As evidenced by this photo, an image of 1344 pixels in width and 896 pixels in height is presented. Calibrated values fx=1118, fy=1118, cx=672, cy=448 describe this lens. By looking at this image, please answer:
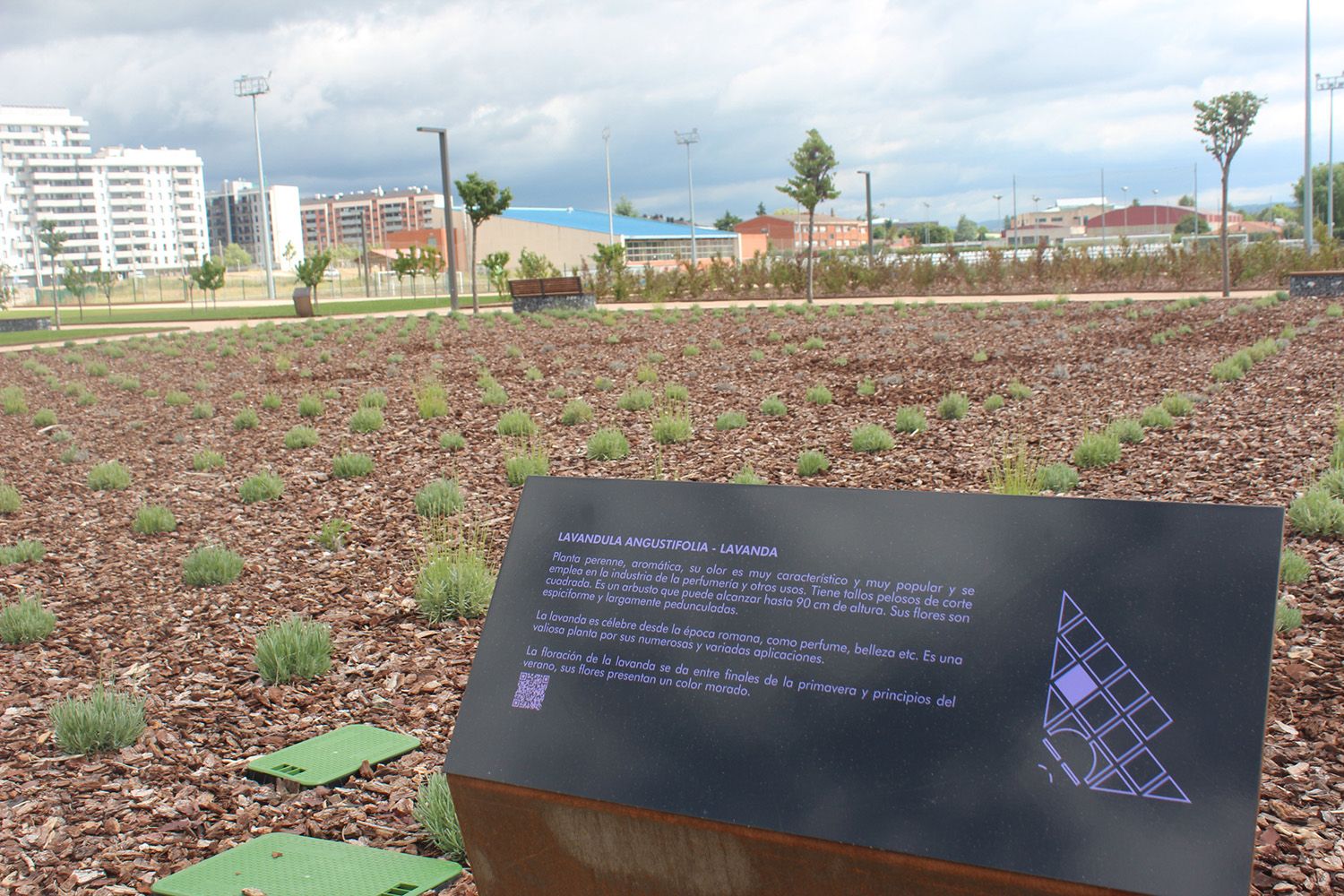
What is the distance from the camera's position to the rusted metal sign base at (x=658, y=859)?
2092 mm

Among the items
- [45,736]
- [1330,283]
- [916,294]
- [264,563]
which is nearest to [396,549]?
[264,563]

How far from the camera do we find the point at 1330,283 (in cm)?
1998

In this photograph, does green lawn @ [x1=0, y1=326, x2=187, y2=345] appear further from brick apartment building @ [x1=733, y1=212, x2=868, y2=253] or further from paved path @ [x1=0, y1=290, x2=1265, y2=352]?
brick apartment building @ [x1=733, y1=212, x2=868, y2=253]

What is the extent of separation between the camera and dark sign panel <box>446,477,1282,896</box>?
→ 6.55 ft

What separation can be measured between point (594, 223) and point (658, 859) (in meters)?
90.3

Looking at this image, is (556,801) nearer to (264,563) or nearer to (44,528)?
(264,563)

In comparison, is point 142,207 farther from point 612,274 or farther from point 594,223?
point 612,274

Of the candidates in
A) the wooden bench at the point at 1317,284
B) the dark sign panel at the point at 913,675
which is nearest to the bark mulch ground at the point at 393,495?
the dark sign panel at the point at 913,675

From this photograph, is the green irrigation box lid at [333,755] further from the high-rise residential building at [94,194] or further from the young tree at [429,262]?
the high-rise residential building at [94,194]

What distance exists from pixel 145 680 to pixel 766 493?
329cm

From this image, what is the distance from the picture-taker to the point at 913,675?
7.31 ft

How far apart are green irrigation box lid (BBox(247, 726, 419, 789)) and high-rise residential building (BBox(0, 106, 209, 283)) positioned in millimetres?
186065

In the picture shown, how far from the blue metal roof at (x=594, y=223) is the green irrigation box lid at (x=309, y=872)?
81759mm

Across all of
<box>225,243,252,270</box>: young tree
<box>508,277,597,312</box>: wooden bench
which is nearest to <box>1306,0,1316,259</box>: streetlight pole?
<box>508,277,597,312</box>: wooden bench
